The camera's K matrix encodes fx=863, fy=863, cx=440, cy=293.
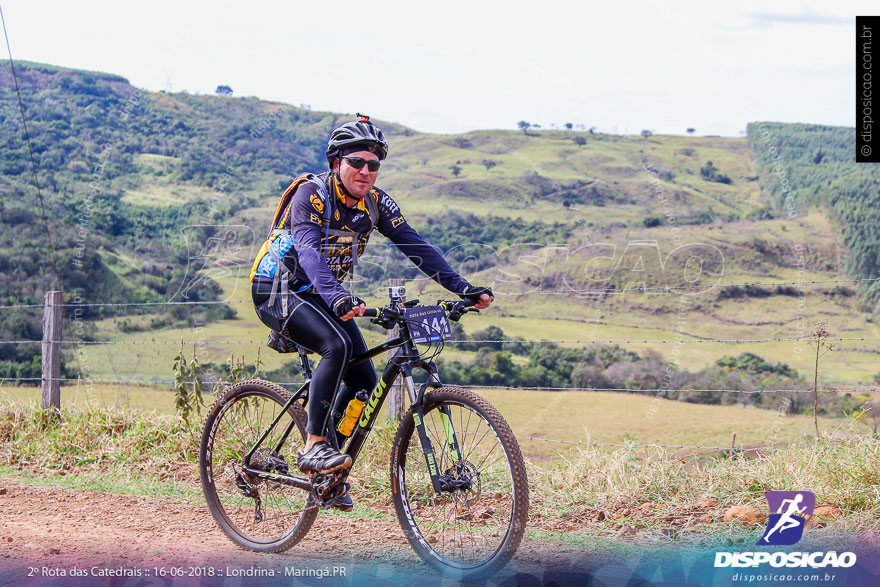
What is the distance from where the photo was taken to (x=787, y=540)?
486 cm

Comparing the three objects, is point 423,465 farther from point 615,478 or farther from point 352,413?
point 615,478

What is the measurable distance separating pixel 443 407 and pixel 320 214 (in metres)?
1.21

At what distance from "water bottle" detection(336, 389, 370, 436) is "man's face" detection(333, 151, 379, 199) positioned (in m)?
1.09

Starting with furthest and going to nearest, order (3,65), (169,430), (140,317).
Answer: (3,65) < (140,317) < (169,430)

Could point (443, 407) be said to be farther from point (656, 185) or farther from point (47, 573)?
point (656, 185)

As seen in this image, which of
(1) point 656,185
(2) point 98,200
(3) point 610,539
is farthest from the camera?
(1) point 656,185

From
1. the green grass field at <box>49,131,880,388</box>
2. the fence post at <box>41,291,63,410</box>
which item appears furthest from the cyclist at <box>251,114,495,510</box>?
the fence post at <box>41,291,63,410</box>

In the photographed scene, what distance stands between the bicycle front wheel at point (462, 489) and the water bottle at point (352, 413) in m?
0.28

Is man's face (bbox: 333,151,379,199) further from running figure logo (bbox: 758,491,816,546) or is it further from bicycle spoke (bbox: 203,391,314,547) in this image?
running figure logo (bbox: 758,491,816,546)

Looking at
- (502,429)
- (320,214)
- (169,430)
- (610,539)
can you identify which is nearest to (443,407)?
(502,429)

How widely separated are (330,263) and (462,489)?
4.61 ft

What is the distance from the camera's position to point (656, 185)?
6800 centimetres

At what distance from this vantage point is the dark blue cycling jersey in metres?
4.48

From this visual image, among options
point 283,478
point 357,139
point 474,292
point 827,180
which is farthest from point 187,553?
point 827,180
